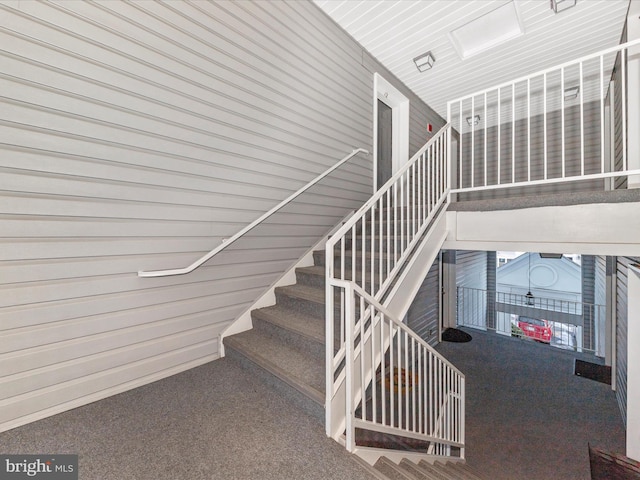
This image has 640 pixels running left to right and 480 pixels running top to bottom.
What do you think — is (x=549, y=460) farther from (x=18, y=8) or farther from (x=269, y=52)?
(x=18, y=8)

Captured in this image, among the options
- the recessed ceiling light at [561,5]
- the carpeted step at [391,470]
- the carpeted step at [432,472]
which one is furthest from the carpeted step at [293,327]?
the recessed ceiling light at [561,5]

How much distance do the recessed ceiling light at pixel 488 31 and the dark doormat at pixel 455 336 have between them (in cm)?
504

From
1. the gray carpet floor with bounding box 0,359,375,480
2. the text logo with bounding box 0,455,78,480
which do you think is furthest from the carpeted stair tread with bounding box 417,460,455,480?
the text logo with bounding box 0,455,78,480

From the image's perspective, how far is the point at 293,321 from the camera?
2.41 meters

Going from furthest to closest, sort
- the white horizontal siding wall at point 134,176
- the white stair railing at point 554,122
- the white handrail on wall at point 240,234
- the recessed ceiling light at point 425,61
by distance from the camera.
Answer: the white stair railing at point 554,122 → the recessed ceiling light at point 425,61 → the white handrail on wall at point 240,234 → the white horizontal siding wall at point 134,176

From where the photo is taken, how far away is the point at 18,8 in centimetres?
141

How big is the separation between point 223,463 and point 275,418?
1.30 ft

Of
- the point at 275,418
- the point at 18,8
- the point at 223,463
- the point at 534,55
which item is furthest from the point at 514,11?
the point at 223,463

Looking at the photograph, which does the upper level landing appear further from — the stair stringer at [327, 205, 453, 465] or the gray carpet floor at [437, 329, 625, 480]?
the gray carpet floor at [437, 329, 625, 480]

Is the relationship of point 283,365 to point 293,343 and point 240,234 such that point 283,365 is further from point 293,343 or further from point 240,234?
point 240,234

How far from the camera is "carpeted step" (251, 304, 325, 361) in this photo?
2.14 meters

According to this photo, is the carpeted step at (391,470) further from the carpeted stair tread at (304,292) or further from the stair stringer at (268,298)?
the stair stringer at (268,298)

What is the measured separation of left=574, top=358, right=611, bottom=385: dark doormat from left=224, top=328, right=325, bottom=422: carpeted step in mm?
4900

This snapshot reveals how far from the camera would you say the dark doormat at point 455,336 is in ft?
18.8
